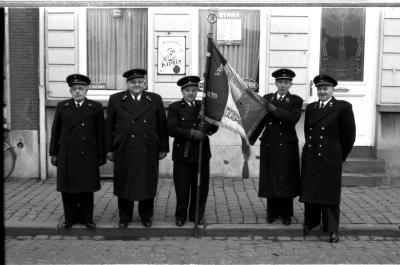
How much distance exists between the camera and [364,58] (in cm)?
992

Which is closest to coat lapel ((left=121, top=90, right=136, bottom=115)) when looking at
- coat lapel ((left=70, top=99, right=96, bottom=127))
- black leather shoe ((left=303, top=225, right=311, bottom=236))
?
coat lapel ((left=70, top=99, right=96, bottom=127))

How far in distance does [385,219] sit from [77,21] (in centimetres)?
636

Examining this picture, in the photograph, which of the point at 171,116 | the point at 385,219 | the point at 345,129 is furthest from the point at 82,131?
the point at 385,219

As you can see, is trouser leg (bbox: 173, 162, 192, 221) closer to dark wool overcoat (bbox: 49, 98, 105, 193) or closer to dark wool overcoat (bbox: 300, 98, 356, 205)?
dark wool overcoat (bbox: 49, 98, 105, 193)

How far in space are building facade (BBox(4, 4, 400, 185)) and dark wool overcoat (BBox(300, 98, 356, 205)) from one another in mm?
3482

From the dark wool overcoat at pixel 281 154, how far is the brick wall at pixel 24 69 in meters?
5.02

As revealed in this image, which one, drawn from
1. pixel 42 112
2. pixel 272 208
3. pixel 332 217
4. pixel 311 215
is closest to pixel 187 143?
pixel 272 208

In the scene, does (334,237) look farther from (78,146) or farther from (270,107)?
(78,146)

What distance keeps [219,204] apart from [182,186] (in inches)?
52.7

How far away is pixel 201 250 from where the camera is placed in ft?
19.9

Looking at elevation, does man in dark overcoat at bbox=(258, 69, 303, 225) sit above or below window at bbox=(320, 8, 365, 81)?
below

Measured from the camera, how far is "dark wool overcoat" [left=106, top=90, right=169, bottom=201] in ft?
21.5

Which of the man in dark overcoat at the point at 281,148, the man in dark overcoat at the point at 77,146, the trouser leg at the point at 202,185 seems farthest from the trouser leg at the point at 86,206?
the man in dark overcoat at the point at 281,148

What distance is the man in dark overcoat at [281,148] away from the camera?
21.9ft
